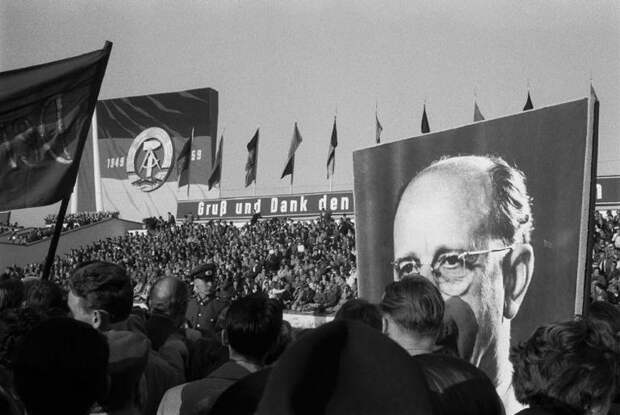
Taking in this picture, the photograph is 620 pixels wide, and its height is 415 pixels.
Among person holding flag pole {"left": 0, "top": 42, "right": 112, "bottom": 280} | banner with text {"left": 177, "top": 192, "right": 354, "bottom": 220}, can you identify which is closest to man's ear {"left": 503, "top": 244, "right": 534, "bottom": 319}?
person holding flag pole {"left": 0, "top": 42, "right": 112, "bottom": 280}

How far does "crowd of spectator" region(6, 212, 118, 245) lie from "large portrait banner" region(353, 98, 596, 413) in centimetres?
4146

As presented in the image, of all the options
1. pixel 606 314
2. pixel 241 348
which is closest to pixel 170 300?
pixel 241 348

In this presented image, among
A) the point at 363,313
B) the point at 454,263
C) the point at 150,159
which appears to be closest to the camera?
the point at 363,313

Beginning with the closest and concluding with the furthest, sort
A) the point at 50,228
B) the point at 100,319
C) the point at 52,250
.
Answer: the point at 100,319
the point at 52,250
the point at 50,228

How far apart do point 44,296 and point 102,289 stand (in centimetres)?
87

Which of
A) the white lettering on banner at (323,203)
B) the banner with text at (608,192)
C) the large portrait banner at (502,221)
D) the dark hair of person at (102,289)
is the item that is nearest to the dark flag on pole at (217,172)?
the white lettering on banner at (323,203)

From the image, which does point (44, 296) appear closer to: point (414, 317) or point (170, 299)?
point (170, 299)

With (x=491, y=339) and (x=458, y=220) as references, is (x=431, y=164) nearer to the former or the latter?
(x=458, y=220)

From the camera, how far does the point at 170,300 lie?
3971 mm

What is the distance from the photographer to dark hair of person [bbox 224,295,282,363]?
8.64 feet

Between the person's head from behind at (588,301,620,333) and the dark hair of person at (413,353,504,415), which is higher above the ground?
the person's head from behind at (588,301,620,333)

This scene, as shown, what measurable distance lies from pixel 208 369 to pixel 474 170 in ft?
6.67

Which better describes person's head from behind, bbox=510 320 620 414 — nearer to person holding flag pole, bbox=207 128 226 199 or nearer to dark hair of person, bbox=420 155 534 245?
dark hair of person, bbox=420 155 534 245

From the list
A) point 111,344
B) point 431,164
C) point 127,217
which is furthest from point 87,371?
point 127,217
